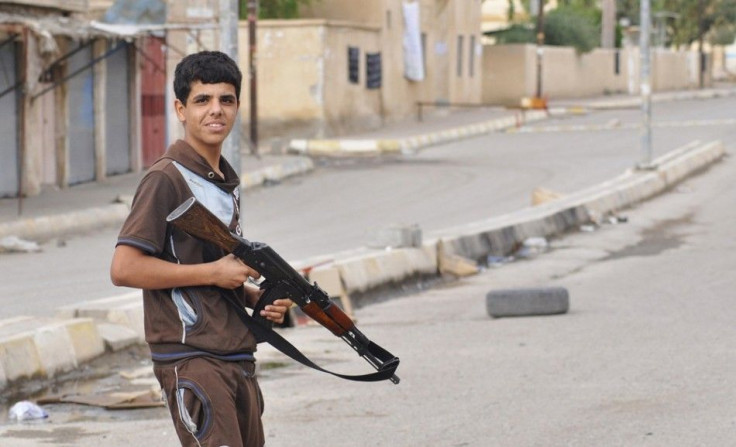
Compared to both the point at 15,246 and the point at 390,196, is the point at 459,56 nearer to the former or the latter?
the point at 390,196

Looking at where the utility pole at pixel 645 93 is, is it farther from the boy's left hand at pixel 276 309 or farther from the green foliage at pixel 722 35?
the green foliage at pixel 722 35

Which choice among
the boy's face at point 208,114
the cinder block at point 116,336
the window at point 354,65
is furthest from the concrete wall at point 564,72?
the boy's face at point 208,114

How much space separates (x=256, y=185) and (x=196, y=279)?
21.8 m

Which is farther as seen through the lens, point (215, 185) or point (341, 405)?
point (341, 405)

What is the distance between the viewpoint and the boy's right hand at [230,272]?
3840 mm

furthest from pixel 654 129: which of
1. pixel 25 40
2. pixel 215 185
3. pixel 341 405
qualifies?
pixel 215 185

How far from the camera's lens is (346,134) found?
37.4 m

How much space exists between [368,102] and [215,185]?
35150mm

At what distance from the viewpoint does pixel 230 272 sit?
12.6ft

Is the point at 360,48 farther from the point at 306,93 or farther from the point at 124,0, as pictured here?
the point at 124,0

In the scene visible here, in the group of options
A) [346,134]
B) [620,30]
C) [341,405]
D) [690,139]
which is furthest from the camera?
[620,30]

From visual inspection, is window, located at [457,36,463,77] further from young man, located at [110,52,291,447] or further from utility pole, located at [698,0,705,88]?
young man, located at [110,52,291,447]

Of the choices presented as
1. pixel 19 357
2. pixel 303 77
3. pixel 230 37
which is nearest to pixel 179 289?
pixel 19 357

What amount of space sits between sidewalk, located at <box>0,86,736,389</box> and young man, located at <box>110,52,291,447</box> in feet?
13.6
